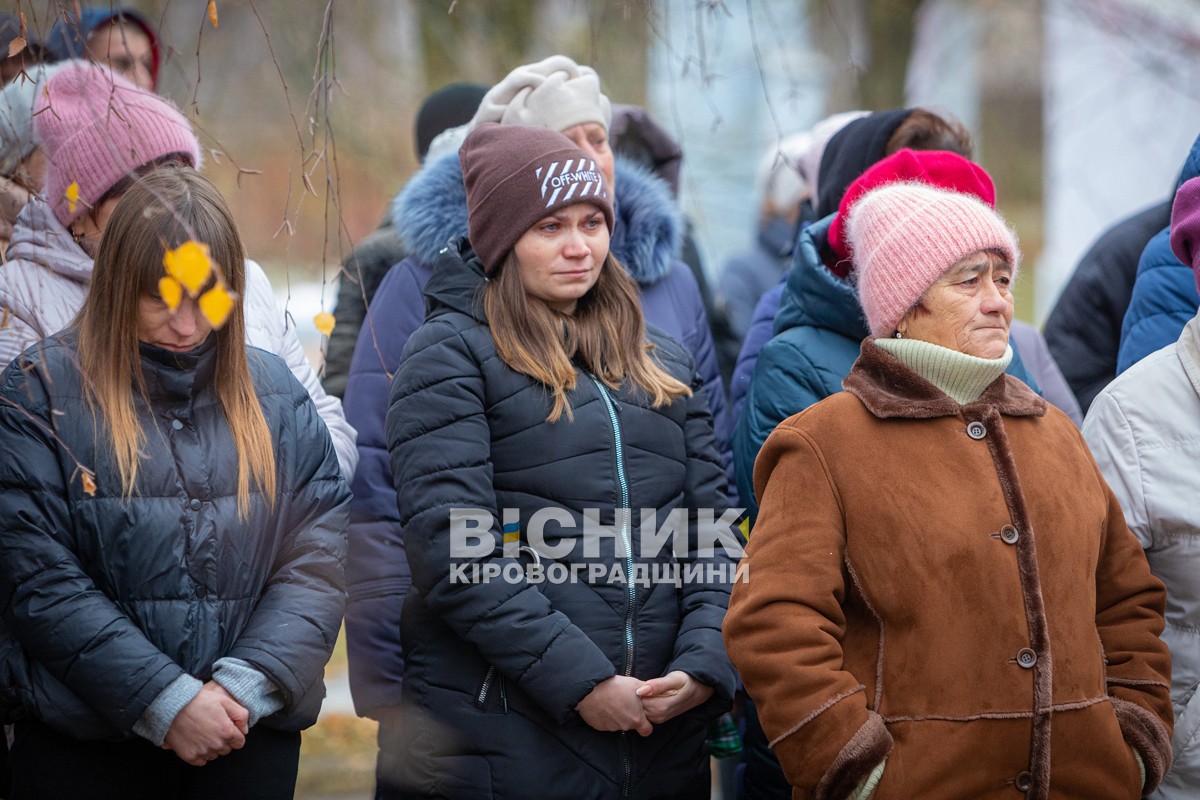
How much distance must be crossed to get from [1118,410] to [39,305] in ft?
8.40

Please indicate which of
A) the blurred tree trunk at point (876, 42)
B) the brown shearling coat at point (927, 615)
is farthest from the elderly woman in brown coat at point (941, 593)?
the blurred tree trunk at point (876, 42)

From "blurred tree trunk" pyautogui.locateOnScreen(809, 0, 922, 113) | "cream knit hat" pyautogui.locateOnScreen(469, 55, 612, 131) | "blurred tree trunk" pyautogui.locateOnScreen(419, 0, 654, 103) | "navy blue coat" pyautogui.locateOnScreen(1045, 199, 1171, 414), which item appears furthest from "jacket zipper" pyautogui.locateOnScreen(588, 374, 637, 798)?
"blurred tree trunk" pyautogui.locateOnScreen(809, 0, 922, 113)

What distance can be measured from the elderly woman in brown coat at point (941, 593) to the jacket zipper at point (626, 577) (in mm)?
434

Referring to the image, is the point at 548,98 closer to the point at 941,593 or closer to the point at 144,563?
the point at 144,563

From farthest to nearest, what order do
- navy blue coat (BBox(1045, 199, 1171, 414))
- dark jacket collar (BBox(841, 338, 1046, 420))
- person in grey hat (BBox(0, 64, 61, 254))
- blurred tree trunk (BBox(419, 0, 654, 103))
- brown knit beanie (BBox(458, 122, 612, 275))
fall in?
blurred tree trunk (BBox(419, 0, 654, 103)) → navy blue coat (BBox(1045, 199, 1171, 414)) → person in grey hat (BBox(0, 64, 61, 254)) → brown knit beanie (BBox(458, 122, 612, 275)) → dark jacket collar (BBox(841, 338, 1046, 420))

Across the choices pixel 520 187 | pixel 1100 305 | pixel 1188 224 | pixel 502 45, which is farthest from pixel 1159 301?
pixel 502 45

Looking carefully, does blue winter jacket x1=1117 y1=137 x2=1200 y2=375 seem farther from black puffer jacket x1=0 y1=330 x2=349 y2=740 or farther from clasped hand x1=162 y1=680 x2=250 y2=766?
clasped hand x1=162 y1=680 x2=250 y2=766

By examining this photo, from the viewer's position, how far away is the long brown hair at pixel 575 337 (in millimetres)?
3236

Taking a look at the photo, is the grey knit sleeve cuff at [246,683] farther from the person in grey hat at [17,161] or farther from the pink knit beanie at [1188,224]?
the pink knit beanie at [1188,224]

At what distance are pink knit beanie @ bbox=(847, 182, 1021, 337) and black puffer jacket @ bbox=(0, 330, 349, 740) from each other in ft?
4.54

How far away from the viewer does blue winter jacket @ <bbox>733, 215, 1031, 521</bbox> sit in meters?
3.41

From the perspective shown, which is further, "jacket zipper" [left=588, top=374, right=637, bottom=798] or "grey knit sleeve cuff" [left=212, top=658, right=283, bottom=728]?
"jacket zipper" [left=588, top=374, right=637, bottom=798]

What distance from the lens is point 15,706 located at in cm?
287

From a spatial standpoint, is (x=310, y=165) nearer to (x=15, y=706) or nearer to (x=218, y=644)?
(x=218, y=644)
